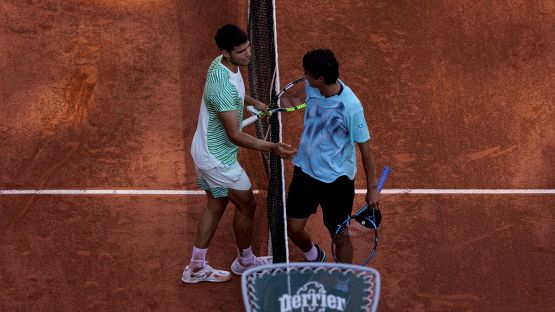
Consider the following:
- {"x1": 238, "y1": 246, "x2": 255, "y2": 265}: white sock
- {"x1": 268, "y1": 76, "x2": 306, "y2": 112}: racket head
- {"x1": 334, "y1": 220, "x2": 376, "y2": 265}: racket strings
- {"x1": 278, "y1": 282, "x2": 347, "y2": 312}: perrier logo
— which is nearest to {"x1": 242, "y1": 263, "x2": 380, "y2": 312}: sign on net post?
{"x1": 278, "y1": 282, "x2": 347, "y2": 312}: perrier logo

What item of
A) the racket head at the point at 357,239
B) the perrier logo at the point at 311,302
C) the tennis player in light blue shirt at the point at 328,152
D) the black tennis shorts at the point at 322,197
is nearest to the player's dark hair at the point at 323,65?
the tennis player in light blue shirt at the point at 328,152

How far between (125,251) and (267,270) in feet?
8.54

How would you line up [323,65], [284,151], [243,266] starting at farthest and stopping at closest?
[243,266] → [284,151] → [323,65]

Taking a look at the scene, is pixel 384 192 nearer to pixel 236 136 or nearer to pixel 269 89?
pixel 269 89

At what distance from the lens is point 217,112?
5.89 meters

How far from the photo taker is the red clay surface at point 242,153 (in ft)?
21.9

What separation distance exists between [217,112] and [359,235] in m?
1.41

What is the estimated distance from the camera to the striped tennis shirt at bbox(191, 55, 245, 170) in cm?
582

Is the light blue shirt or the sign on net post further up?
the light blue shirt

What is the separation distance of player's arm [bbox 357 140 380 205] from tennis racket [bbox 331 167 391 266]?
0.09 metres

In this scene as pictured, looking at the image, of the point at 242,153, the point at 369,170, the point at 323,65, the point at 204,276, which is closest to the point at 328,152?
the point at 369,170

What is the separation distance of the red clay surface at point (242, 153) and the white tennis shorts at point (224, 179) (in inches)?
35.6

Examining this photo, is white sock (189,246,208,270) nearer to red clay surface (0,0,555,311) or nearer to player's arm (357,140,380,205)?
red clay surface (0,0,555,311)

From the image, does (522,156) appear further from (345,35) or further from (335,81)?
(335,81)
